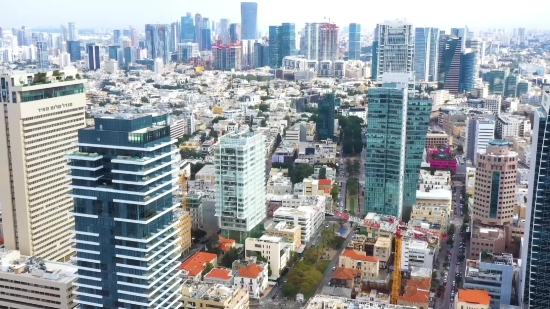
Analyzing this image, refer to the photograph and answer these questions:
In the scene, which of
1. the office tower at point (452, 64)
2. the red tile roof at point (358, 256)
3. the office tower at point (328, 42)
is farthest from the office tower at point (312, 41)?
the red tile roof at point (358, 256)

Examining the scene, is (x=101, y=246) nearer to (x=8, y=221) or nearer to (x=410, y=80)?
(x=8, y=221)

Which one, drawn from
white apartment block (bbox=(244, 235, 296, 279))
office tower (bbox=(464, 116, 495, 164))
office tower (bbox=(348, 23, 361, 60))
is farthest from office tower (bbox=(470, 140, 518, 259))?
office tower (bbox=(348, 23, 361, 60))

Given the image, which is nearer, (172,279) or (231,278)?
(172,279)

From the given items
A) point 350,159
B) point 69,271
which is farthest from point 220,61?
point 69,271

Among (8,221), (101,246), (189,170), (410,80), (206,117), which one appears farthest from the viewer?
(206,117)

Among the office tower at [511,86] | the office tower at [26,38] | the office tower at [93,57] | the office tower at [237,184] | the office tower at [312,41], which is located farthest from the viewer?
the office tower at [312,41]

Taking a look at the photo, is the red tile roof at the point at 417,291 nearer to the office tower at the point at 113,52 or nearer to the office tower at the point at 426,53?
the office tower at the point at 426,53
